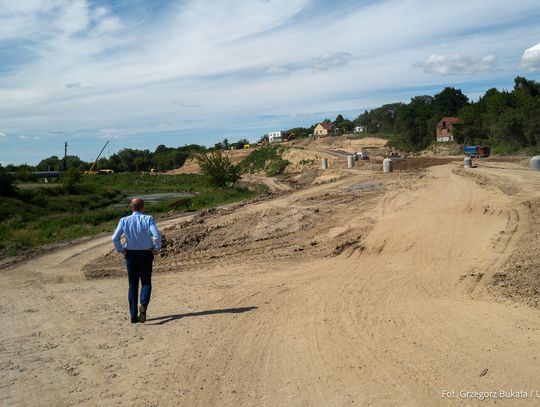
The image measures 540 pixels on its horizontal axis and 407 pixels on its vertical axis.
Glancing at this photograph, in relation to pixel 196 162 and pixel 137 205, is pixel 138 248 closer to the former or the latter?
pixel 137 205

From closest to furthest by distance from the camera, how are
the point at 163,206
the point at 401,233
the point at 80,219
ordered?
the point at 401,233
the point at 80,219
the point at 163,206

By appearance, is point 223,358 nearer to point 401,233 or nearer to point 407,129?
point 401,233

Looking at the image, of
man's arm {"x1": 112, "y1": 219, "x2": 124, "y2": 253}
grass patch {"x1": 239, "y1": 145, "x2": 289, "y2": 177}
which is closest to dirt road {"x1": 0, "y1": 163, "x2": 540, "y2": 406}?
man's arm {"x1": 112, "y1": 219, "x2": 124, "y2": 253}

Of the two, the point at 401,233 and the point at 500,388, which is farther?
the point at 401,233

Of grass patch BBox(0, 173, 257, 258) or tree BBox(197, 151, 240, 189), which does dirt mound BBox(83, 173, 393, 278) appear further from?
tree BBox(197, 151, 240, 189)

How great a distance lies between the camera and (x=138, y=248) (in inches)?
300

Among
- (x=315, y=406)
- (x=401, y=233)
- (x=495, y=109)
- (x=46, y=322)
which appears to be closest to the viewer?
(x=315, y=406)

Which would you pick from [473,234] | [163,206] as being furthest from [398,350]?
[163,206]

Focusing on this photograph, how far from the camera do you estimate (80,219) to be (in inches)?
1325

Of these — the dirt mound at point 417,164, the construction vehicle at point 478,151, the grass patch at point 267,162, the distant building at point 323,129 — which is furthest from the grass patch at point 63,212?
the distant building at point 323,129

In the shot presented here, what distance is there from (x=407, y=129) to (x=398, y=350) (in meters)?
76.8

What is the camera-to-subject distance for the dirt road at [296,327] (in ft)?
17.0

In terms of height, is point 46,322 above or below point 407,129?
below

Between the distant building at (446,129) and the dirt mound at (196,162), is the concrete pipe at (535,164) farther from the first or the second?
the dirt mound at (196,162)
